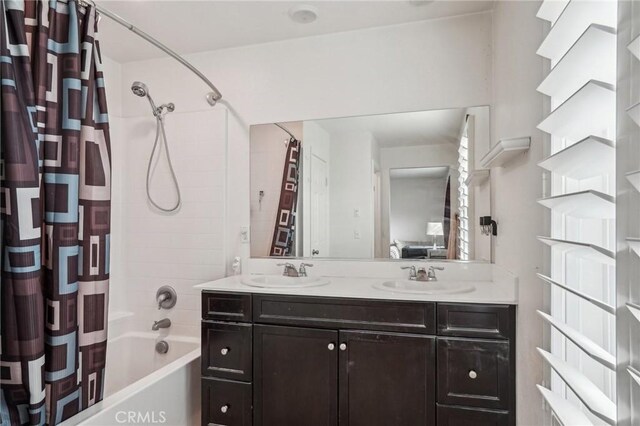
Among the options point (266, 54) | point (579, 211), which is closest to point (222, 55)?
point (266, 54)

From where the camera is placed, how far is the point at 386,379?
5.30 ft

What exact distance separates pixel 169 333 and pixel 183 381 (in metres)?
0.64

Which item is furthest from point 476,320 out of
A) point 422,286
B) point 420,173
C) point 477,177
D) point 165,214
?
point 165,214

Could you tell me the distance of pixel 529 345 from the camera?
50.5 inches

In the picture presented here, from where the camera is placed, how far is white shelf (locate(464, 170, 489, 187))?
201cm

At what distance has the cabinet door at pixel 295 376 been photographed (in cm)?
169

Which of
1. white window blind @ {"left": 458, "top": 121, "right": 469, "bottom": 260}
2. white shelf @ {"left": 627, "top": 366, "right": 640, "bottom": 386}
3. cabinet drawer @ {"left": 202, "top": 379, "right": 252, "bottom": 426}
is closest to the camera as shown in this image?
white shelf @ {"left": 627, "top": 366, "right": 640, "bottom": 386}

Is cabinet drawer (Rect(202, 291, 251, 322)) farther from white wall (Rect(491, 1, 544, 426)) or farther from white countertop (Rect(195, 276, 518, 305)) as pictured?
white wall (Rect(491, 1, 544, 426))

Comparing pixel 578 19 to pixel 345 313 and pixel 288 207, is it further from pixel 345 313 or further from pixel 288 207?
pixel 288 207

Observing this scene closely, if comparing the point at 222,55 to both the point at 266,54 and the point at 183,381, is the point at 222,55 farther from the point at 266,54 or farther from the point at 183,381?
the point at 183,381

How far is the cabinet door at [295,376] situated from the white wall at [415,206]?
836 millimetres

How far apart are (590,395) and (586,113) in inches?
19.8

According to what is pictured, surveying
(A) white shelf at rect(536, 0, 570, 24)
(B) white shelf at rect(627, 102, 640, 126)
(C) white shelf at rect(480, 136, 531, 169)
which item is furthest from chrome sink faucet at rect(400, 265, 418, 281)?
(B) white shelf at rect(627, 102, 640, 126)

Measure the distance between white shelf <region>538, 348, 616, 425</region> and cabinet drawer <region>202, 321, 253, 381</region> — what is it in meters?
1.42
